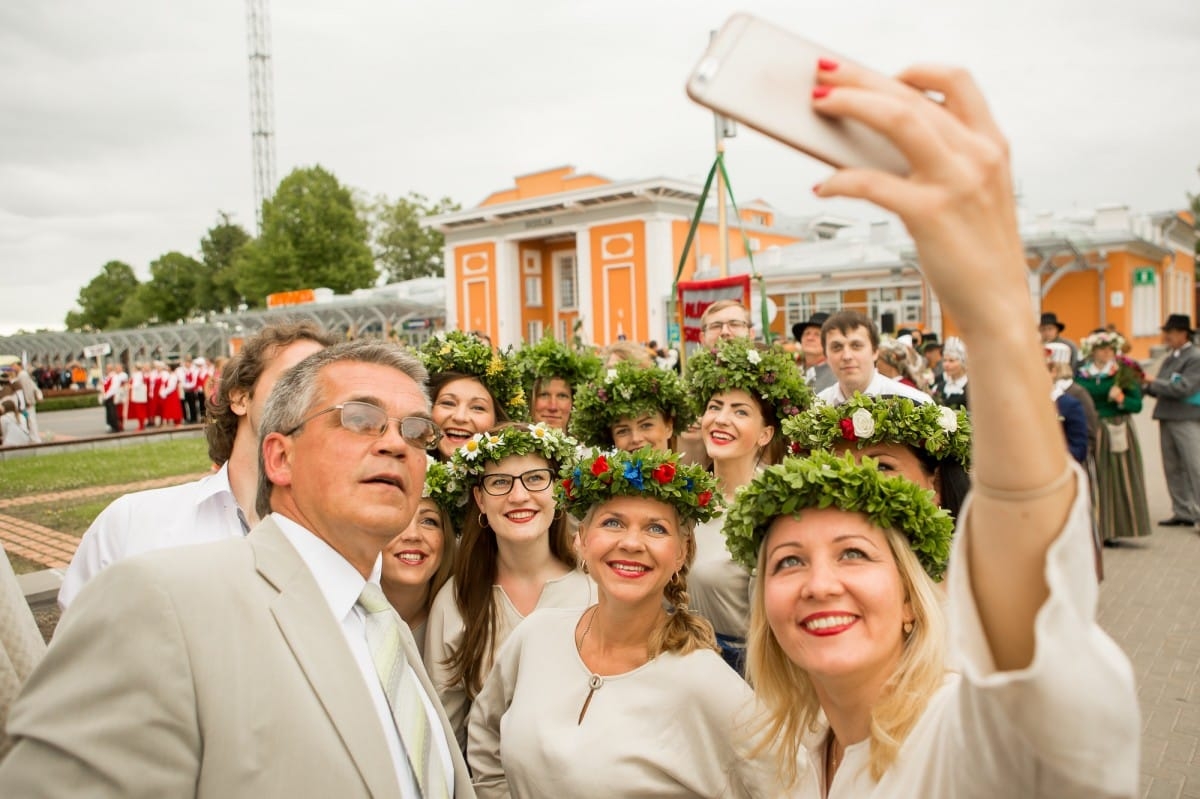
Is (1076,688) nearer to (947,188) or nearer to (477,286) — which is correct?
(947,188)

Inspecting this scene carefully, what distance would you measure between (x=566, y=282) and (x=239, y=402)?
145 ft

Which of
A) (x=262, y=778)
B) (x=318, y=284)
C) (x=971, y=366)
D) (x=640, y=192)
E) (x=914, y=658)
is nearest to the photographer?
(x=971, y=366)

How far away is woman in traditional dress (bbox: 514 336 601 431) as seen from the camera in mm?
6156

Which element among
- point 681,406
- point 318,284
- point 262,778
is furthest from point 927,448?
Answer: point 318,284

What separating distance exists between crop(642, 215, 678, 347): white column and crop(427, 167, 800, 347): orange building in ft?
0.16

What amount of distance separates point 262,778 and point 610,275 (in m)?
41.3

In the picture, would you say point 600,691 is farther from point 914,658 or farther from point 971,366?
point 971,366

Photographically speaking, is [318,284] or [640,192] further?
[318,284]

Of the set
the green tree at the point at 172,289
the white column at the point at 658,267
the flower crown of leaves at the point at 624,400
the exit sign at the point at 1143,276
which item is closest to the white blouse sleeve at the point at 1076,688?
the flower crown of leaves at the point at 624,400

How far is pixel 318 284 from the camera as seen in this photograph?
2040 inches

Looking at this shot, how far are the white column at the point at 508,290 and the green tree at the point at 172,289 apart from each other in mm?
50130

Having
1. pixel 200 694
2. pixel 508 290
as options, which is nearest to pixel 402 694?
pixel 200 694

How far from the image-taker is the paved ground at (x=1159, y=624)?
4.74 meters

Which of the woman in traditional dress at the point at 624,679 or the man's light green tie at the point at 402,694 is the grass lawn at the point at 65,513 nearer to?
the woman in traditional dress at the point at 624,679
